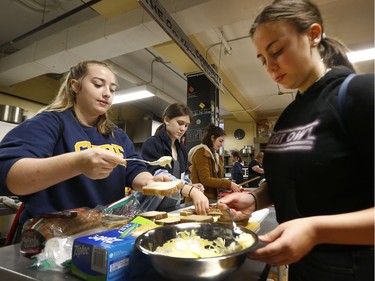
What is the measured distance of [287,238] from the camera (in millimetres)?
559

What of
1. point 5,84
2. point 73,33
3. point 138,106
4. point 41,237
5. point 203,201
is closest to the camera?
point 41,237

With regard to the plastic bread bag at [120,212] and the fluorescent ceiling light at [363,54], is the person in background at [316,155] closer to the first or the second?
the plastic bread bag at [120,212]

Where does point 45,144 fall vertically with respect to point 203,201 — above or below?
above

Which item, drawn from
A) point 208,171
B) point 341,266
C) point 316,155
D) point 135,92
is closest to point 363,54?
point 208,171

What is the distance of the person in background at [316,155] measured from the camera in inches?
22.7

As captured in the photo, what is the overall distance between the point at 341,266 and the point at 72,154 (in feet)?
3.01

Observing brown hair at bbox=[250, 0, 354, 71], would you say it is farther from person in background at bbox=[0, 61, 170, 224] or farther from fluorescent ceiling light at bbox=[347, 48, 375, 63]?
fluorescent ceiling light at bbox=[347, 48, 375, 63]

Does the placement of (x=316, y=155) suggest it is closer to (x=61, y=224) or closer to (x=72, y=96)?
(x=61, y=224)

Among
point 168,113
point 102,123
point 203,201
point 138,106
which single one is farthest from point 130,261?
point 138,106

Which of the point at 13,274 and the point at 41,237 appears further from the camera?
the point at 41,237

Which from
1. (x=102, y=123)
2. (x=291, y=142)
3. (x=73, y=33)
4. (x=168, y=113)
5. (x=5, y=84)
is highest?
(x=73, y=33)

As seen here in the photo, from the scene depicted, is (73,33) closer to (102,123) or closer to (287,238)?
(102,123)

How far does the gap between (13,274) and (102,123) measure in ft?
2.89

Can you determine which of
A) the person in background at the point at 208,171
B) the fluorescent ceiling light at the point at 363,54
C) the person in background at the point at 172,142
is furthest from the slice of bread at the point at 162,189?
the fluorescent ceiling light at the point at 363,54
